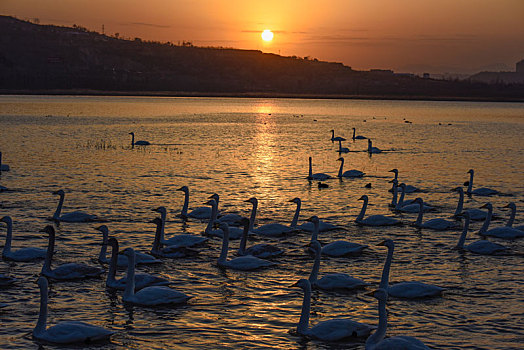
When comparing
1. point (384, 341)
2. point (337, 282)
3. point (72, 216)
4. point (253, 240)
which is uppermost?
point (384, 341)

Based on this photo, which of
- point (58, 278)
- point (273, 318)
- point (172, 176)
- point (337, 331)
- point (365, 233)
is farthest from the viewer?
point (172, 176)

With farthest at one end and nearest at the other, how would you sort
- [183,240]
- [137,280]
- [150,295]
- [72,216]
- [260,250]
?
[72,216]
[183,240]
[260,250]
[137,280]
[150,295]

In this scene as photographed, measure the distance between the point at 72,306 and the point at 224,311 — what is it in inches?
109

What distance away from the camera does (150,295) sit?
1266cm

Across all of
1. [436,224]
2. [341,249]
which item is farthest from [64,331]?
[436,224]

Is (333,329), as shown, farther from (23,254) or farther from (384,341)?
(23,254)

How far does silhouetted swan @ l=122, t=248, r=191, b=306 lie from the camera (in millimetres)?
12664

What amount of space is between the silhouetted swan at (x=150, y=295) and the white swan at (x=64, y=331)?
1.64m

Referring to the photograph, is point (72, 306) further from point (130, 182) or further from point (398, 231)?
point (130, 182)

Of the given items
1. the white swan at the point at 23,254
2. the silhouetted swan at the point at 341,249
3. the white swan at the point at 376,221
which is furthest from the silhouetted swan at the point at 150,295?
the white swan at the point at 376,221

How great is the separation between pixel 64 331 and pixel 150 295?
7.05 feet

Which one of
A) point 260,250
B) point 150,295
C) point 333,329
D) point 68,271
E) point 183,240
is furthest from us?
point 183,240

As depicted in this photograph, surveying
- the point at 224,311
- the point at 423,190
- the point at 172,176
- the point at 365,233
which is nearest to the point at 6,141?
the point at 172,176

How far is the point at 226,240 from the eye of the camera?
15406 mm
